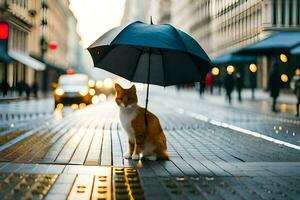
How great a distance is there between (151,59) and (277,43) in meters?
20.6

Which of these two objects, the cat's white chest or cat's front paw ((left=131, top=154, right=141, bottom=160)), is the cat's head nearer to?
the cat's white chest

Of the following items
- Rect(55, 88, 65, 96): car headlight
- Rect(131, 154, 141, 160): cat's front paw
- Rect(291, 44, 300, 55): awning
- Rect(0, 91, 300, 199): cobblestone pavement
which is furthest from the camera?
Rect(55, 88, 65, 96): car headlight

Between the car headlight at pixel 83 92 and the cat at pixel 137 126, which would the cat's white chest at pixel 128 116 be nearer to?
the cat at pixel 137 126

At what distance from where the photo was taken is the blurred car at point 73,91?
91.7 ft

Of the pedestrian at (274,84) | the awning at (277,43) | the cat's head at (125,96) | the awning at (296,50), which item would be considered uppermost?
the awning at (277,43)

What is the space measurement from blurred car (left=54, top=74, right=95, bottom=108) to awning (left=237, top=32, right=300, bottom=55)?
9.10 meters

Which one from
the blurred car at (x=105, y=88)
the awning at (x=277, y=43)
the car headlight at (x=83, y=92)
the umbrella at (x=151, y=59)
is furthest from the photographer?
the blurred car at (x=105, y=88)

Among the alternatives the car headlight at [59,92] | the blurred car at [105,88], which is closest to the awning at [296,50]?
the car headlight at [59,92]

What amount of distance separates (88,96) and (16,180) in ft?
78.1

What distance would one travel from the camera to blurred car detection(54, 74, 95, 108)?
91.7ft

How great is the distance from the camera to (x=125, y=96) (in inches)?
281

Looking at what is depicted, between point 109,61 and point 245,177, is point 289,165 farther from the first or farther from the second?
point 109,61

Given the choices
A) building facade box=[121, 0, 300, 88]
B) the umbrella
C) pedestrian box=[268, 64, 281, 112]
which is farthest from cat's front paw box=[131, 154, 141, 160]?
pedestrian box=[268, 64, 281, 112]

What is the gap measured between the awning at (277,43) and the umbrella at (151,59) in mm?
19749
